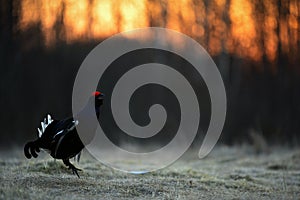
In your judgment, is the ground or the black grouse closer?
the ground

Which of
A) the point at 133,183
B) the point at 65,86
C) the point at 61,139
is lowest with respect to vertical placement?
the point at 133,183

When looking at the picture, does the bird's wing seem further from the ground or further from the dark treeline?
the dark treeline

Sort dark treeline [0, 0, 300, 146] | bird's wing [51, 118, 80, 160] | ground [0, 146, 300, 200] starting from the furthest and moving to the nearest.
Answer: dark treeline [0, 0, 300, 146] < bird's wing [51, 118, 80, 160] < ground [0, 146, 300, 200]

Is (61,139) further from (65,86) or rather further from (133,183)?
(65,86)

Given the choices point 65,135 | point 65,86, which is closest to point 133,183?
point 65,135

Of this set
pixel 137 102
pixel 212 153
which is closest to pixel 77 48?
pixel 137 102

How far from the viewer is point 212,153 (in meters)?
13.8

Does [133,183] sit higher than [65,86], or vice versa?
[65,86]

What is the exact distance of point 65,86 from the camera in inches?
758

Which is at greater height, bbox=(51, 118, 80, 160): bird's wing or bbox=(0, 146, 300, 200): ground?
bbox=(51, 118, 80, 160): bird's wing

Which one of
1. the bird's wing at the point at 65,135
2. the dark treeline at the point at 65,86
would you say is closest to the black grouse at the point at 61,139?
the bird's wing at the point at 65,135

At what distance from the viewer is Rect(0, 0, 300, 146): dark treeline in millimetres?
17797

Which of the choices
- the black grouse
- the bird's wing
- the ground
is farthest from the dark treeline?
the bird's wing

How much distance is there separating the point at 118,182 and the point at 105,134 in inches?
388
